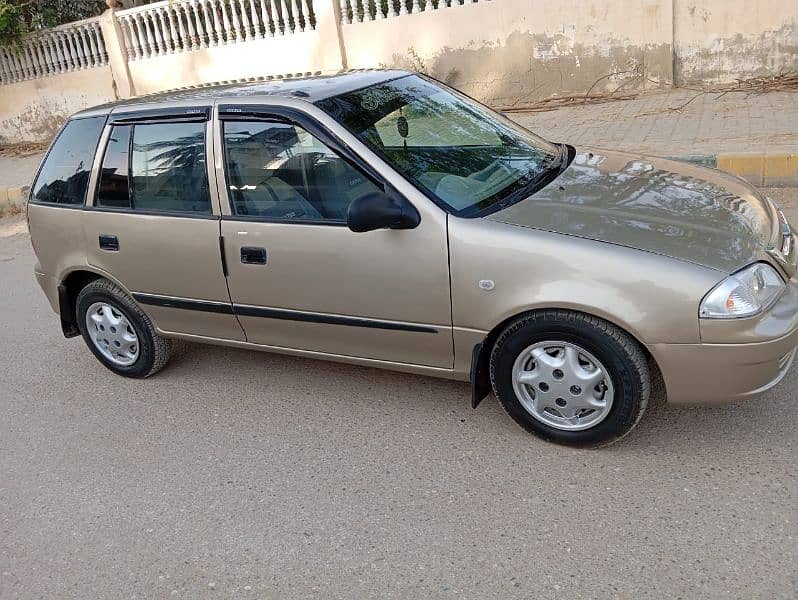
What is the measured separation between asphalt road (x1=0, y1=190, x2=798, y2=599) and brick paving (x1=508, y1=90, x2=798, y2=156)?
432 centimetres

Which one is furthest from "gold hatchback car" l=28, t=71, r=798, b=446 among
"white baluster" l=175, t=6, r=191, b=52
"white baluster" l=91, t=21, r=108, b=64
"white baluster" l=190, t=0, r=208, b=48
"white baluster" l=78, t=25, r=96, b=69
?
"white baluster" l=78, t=25, r=96, b=69

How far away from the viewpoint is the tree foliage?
1329 cm

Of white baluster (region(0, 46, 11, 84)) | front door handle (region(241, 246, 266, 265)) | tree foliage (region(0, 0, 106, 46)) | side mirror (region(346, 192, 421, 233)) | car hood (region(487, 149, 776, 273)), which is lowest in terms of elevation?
front door handle (region(241, 246, 266, 265))

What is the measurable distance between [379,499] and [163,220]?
6.32ft

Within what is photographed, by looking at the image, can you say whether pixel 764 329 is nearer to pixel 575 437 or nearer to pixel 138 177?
pixel 575 437

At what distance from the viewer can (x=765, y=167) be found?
662 cm

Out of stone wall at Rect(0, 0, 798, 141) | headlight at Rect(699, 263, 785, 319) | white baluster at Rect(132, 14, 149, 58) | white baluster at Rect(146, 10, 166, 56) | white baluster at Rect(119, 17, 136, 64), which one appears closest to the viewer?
headlight at Rect(699, 263, 785, 319)

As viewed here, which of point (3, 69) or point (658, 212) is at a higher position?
point (3, 69)

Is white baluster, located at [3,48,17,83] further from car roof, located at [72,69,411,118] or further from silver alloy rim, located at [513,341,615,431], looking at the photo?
silver alloy rim, located at [513,341,615,431]

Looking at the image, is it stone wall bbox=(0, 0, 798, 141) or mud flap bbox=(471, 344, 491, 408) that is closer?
mud flap bbox=(471, 344, 491, 408)

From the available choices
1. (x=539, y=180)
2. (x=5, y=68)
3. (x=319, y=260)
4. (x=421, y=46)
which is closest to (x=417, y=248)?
(x=319, y=260)

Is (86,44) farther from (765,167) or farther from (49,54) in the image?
(765,167)

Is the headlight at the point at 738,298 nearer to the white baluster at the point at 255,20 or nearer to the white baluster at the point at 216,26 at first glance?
the white baluster at the point at 255,20

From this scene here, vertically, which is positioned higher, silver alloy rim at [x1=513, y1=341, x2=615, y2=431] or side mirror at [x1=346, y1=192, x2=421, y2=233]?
side mirror at [x1=346, y1=192, x2=421, y2=233]
